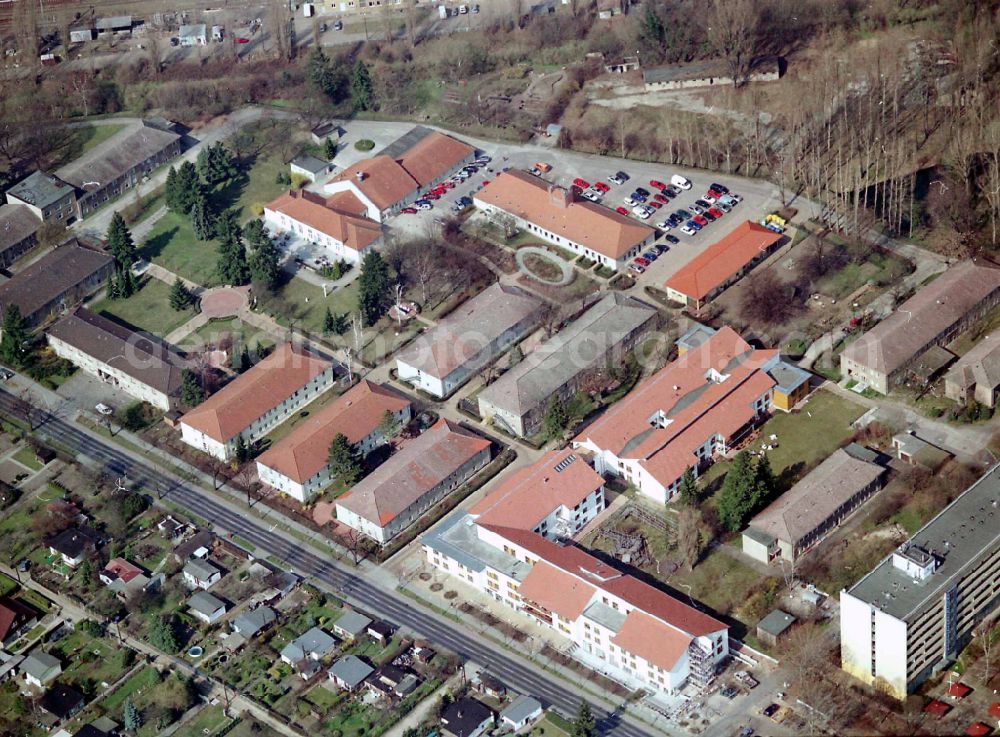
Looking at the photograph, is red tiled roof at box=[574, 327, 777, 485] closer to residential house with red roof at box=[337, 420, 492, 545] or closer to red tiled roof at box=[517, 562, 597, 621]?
residential house with red roof at box=[337, 420, 492, 545]

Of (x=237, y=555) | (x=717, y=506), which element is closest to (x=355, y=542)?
(x=237, y=555)

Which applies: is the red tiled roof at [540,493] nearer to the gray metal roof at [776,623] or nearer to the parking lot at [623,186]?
the gray metal roof at [776,623]

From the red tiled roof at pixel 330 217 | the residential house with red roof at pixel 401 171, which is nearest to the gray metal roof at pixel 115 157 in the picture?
the red tiled roof at pixel 330 217

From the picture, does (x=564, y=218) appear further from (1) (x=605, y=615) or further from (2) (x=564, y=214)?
(1) (x=605, y=615)

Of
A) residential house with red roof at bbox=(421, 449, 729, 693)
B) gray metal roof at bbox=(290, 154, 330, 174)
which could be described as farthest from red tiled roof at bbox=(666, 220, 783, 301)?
gray metal roof at bbox=(290, 154, 330, 174)

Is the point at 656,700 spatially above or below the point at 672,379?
below

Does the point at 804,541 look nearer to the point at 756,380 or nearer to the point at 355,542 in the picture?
the point at 756,380
